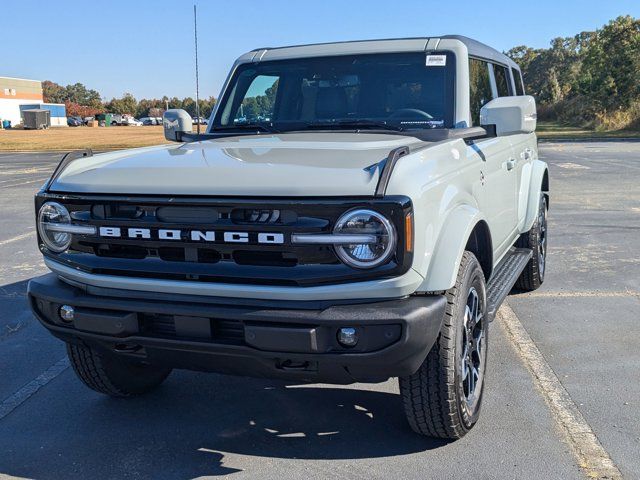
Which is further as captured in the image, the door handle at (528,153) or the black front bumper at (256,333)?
the door handle at (528,153)

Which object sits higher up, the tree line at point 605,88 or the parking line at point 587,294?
the tree line at point 605,88

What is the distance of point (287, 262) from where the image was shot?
274cm

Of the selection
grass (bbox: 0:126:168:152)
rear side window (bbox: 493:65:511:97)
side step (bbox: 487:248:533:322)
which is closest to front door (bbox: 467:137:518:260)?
side step (bbox: 487:248:533:322)

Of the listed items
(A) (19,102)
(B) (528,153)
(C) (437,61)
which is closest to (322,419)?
(C) (437,61)

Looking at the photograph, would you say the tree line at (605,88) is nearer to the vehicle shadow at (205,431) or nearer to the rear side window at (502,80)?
the rear side window at (502,80)

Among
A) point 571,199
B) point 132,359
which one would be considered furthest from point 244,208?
point 571,199

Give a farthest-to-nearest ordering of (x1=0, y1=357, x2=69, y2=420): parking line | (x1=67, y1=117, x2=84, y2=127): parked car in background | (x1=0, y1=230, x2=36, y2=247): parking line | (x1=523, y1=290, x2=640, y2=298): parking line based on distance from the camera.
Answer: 1. (x1=67, y1=117, x2=84, y2=127): parked car in background
2. (x1=0, y1=230, x2=36, y2=247): parking line
3. (x1=523, y1=290, x2=640, y2=298): parking line
4. (x1=0, y1=357, x2=69, y2=420): parking line

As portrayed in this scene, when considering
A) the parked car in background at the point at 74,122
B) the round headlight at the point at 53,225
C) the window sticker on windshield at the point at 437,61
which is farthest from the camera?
the parked car in background at the point at 74,122

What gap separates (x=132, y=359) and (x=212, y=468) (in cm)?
62

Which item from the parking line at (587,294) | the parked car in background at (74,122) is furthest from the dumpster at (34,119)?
the parking line at (587,294)

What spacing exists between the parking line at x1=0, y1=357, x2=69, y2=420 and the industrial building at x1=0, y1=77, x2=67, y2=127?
276 ft

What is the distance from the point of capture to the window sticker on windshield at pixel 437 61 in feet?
13.7

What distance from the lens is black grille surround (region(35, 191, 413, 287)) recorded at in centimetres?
263

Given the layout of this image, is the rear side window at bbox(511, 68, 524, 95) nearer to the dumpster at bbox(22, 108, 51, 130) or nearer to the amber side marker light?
the amber side marker light
